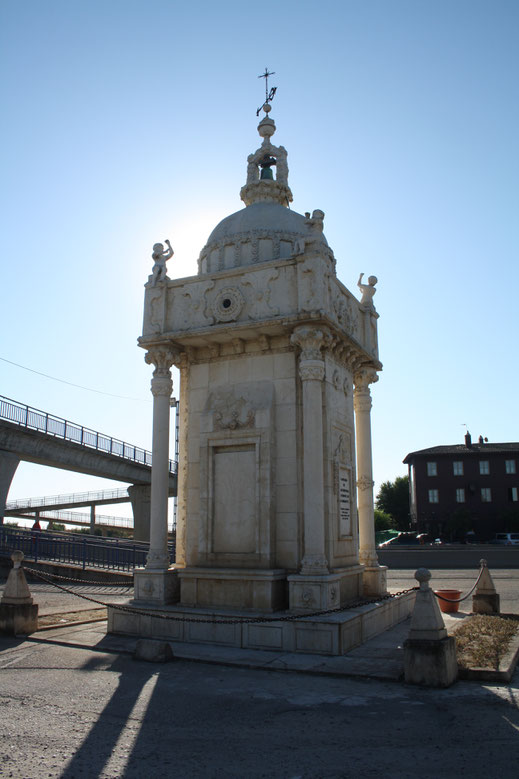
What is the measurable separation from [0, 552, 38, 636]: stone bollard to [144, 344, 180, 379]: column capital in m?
4.53

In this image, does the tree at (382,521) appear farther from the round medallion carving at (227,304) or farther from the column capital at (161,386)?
the round medallion carving at (227,304)

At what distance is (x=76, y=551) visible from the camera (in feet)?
76.9

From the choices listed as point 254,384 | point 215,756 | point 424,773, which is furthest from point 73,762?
point 254,384

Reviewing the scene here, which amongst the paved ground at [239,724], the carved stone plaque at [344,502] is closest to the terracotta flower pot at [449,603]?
the carved stone plaque at [344,502]

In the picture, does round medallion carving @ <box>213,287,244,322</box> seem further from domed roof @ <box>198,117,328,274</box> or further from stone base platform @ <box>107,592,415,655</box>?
stone base platform @ <box>107,592,415,655</box>

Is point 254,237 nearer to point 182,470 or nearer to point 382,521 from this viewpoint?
point 182,470

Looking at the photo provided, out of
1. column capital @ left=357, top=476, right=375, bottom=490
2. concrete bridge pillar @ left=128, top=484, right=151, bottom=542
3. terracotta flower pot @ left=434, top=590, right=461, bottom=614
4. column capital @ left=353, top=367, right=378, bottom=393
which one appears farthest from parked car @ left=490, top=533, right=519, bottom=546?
column capital @ left=353, top=367, right=378, bottom=393

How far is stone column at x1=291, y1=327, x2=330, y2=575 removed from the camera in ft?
34.6

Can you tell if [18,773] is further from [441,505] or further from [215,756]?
[441,505]

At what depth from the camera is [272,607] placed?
35.3ft

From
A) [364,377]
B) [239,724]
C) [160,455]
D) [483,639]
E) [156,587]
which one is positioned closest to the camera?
[239,724]

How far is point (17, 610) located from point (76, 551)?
12441 mm

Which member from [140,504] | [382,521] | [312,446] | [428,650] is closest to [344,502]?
[312,446]

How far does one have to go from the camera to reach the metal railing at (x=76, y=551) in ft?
75.4
